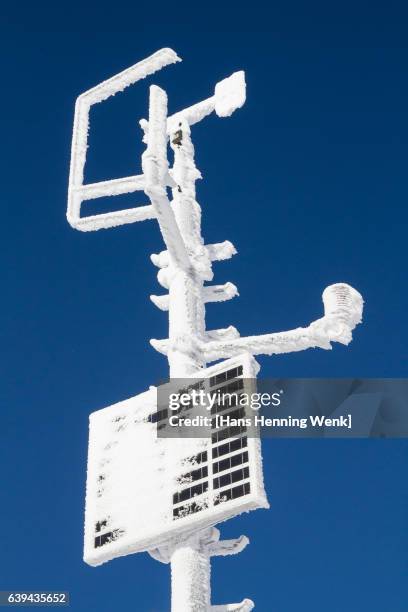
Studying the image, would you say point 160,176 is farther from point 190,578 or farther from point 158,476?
point 190,578

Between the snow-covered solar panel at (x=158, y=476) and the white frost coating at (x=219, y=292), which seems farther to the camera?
the white frost coating at (x=219, y=292)

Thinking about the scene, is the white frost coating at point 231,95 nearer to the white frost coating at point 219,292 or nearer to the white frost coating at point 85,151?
the white frost coating at point 85,151

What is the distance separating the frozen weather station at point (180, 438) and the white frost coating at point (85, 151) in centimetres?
4

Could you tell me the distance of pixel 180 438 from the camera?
15156 mm

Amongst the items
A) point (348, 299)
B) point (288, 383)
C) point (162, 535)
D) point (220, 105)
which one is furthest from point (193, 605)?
point (220, 105)

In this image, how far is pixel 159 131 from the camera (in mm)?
16891

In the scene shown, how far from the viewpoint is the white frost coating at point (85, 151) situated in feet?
59.7

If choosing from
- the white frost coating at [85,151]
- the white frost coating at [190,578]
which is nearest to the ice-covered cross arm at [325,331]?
the white frost coating at [190,578]

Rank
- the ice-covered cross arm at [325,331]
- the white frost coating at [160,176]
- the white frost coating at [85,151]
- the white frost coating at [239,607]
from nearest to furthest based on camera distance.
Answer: the white frost coating at [239,607]
the ice-covered cross arm at [325,331]
the white frost coating at [160,176]
the white frost coating at [85,151]

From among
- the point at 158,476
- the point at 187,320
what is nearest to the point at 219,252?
the point at 187,320

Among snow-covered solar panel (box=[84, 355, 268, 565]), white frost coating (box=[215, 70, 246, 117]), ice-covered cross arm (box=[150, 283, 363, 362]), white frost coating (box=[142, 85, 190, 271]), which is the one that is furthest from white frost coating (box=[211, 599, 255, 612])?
white frost coating (box=[215, 70, 246, 117])

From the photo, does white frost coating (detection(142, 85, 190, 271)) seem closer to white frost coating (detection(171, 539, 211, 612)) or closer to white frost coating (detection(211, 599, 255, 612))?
white frost coating (detection(171, 539, 211, 612))

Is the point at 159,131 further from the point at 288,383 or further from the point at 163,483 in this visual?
the point at 163,483

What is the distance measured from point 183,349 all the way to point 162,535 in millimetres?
3399
